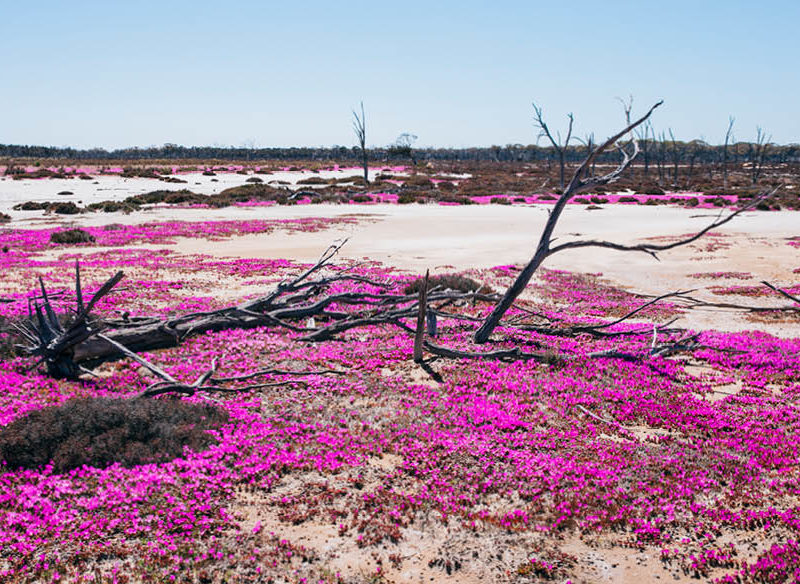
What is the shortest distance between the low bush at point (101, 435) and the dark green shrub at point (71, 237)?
2301 centimetres

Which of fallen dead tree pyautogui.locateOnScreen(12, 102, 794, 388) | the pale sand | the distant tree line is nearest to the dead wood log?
fallen dead tree pyautogui.locateOnScreen(12, 102, 794, 388)

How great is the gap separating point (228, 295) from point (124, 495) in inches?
451

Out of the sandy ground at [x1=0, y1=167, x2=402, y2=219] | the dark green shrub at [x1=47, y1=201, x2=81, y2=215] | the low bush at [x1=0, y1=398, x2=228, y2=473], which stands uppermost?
the sandy ground at [x1=0, y1=167, x2=402, y2=219]

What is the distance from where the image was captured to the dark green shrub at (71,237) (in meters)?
27.8

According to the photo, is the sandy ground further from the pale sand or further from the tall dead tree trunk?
the tall dead tree trunk

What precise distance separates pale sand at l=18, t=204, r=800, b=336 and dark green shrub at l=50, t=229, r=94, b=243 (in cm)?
432

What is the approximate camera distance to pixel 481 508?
Result: 6211 millimetres

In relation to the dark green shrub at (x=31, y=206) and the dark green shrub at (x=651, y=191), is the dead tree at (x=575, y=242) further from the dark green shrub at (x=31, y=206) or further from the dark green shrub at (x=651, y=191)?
the dark green shrub at (x=651, y=191)

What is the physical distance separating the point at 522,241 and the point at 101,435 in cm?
2630

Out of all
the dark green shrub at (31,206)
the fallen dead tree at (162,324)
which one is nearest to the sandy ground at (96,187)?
the dark green shrub at (31,206)

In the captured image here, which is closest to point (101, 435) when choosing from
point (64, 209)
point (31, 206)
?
point (64, 209)

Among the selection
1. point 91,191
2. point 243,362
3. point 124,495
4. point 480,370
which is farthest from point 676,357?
point 91,191

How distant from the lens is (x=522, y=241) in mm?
31250

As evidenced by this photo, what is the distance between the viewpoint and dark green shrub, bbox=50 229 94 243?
91.4 feet
